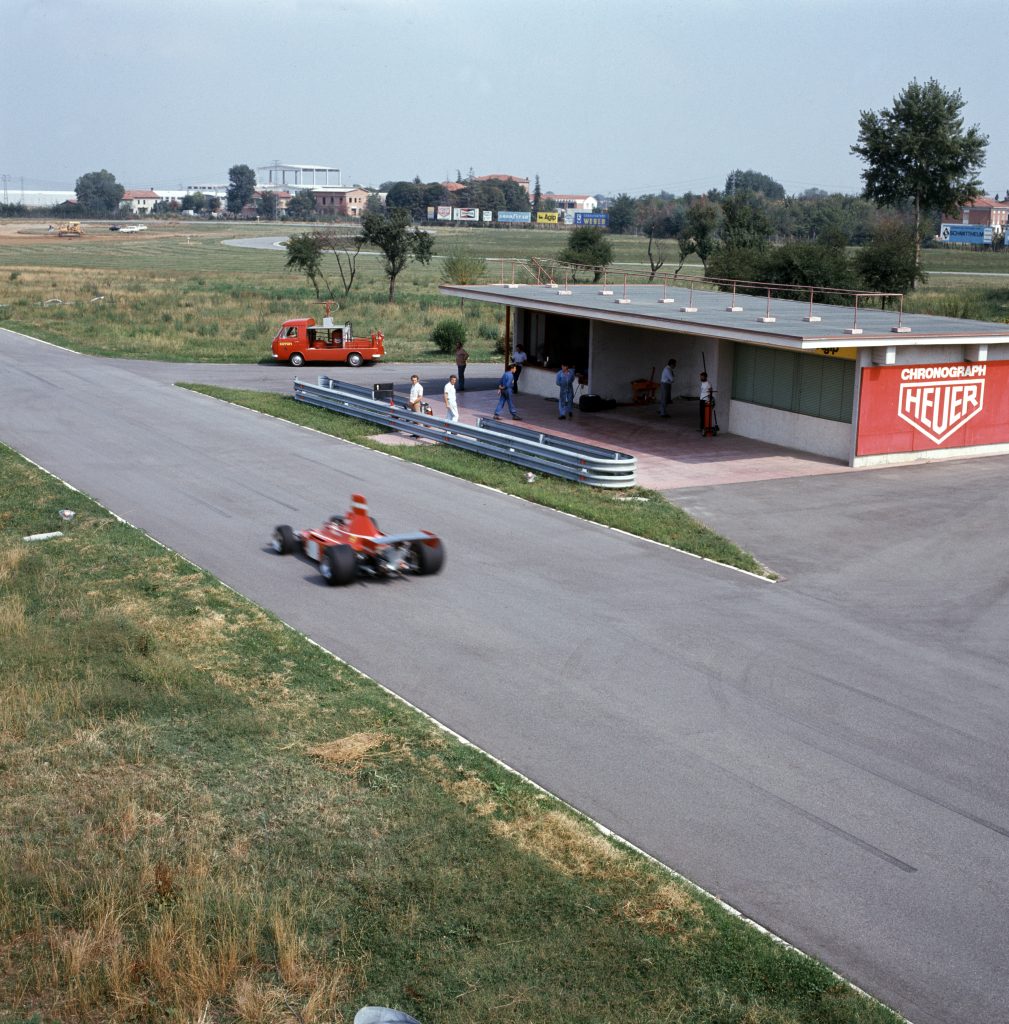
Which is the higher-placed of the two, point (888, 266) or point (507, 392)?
point (888, 266)

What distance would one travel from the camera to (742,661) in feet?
46.5

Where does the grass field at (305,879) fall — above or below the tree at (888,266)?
below

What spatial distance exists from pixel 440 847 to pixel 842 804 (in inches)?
141

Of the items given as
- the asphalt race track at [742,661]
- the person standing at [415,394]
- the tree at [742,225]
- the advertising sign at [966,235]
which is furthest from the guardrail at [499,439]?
the advertising sign at [966,235]

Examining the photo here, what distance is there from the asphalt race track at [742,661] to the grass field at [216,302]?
75.2 feet

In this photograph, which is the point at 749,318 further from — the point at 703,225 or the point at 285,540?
the point at 703,225

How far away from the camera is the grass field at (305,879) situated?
7629 millimetres

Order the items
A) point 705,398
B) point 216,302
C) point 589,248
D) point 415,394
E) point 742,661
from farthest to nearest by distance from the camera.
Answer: point 589,248
point 216,302
point 705,398
point 415,394
point 742,661

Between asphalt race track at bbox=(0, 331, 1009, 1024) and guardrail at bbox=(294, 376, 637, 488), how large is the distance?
1.67 m

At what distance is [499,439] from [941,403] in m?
9.92

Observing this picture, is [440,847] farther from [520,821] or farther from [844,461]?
[844,461]

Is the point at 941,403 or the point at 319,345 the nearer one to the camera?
the point at 941,403

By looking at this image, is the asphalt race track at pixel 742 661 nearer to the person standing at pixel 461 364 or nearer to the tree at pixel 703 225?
the person standing at pixel 461 364

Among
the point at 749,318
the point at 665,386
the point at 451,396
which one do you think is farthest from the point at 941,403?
the point at 451,396
